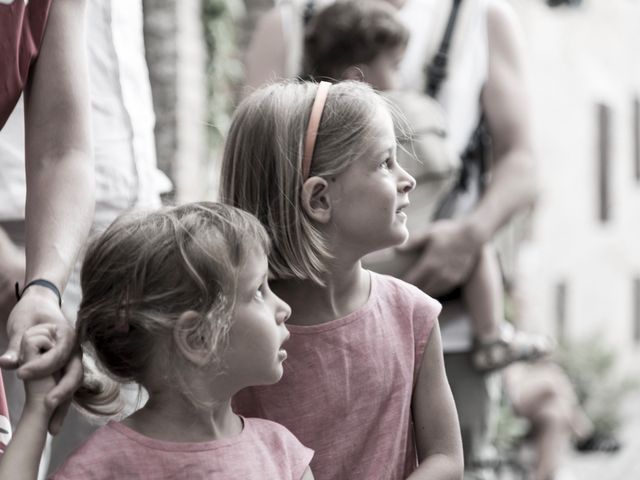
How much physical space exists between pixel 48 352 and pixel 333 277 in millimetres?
635

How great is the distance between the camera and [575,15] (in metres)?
22.6

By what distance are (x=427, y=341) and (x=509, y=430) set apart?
9.34 m

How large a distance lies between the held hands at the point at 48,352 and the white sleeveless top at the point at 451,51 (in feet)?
5.70

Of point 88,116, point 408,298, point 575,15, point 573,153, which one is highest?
point 88,116

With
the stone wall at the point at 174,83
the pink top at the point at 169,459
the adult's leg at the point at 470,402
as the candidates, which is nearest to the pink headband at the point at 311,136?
the pink top at the point at 169,459

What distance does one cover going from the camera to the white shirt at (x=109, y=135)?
3.51 m

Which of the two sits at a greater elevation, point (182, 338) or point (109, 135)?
point (182, 338)

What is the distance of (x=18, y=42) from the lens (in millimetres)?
2830

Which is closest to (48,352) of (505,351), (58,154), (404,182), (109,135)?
(58,154)

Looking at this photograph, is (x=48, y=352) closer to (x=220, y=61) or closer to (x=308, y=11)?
(x=308, y=11)

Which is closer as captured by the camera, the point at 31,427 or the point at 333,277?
the point at 31,427

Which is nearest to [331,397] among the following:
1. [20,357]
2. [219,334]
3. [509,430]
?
[219,334]

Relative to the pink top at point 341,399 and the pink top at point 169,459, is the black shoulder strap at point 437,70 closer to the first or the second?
the pink top at point 341,399

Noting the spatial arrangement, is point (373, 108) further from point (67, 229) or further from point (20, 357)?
point (20, 357)
